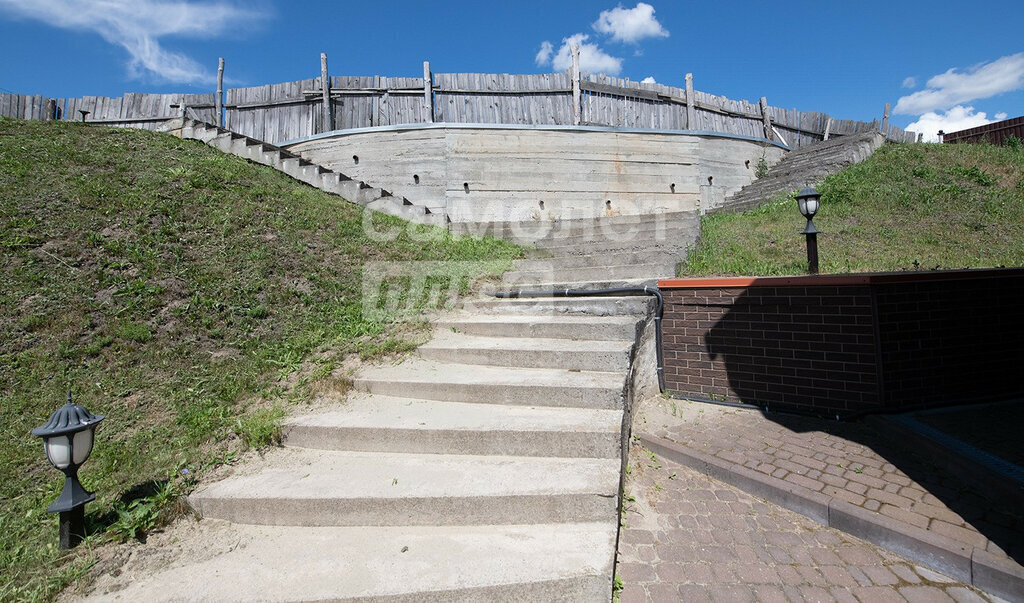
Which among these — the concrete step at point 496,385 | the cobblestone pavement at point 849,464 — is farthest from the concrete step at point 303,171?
the cobblestone pavement at point 849,464

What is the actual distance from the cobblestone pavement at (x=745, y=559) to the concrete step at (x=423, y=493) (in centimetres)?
33

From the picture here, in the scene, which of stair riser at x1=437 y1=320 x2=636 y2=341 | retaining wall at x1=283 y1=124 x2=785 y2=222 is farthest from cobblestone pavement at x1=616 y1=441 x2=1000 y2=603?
retaining wall at x1=283 y1=124 x2=785 y2=222

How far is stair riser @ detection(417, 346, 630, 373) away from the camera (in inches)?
137

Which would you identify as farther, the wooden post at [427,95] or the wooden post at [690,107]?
the wooden post at [690,107]

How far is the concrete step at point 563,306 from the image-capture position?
14.2ft

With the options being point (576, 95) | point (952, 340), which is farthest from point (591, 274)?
point (576, 95)

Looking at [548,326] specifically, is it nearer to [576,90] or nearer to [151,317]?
[151,317]

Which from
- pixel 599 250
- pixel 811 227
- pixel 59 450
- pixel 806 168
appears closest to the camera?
pixel 59 450

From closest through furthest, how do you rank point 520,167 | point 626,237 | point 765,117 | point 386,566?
point 386,566 → point 626,237 → point 520,167 → point 765,117

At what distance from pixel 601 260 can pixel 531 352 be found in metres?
2.42

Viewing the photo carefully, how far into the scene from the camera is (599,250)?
6.34m

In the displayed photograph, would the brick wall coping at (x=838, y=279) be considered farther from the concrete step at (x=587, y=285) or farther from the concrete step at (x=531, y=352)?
the concrete step at (x=531, y=352)

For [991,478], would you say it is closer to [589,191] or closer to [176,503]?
[176,503]

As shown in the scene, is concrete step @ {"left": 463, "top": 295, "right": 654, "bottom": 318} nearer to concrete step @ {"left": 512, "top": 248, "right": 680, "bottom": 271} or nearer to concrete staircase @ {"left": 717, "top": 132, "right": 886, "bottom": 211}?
concrete step @ {"left": 512, "top": 248, "right": 680, "bottom": 271}
